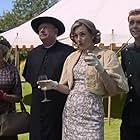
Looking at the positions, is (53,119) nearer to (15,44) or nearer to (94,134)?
(94,134)

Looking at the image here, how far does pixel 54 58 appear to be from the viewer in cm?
446

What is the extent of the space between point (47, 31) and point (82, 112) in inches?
37.9

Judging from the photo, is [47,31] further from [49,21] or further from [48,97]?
[48,97]

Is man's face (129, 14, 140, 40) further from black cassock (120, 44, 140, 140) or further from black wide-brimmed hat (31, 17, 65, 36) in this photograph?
black wide-brimmed hat (31, 17, 65, 36)

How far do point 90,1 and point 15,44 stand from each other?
6.87ft

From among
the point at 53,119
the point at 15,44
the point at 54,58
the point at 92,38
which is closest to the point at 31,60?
the point at 54,58

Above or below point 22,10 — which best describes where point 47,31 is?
below

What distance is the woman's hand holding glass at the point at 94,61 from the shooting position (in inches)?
135

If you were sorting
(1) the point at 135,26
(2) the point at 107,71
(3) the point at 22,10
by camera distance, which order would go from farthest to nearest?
(3) the point at 22,10 < (1) the point at 135,26 < (2) the point at 107,71

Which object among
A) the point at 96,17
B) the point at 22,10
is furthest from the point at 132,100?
the point at 22,10

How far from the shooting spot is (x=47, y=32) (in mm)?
4383

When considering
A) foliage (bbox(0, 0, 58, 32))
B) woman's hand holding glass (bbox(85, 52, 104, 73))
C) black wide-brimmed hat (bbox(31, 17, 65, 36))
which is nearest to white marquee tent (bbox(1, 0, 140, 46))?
black wide-brimmed hat (bbox(31, 17, 65, 36))

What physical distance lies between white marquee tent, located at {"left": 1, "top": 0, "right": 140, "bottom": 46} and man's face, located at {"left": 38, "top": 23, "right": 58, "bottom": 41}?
13.4 ft

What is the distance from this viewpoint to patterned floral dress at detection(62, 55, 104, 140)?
381cm
